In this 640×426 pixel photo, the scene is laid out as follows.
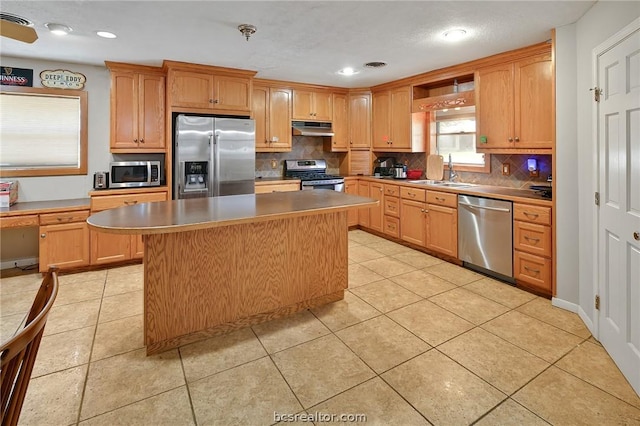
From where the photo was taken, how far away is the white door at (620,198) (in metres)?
1.95

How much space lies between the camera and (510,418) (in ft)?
5.75

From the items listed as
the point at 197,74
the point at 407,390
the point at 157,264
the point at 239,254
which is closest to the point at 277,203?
the point at 239,254

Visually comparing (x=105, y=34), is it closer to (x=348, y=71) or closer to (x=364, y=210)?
(x=348, y=71)

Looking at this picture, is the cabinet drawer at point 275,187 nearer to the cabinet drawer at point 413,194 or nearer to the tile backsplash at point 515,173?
the cabinet drawer at point 413,194

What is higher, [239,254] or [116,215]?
[116,215]

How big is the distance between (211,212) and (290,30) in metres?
1.79

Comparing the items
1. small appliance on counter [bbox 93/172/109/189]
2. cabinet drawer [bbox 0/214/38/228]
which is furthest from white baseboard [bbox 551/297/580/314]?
cabinet drawer [bbox 0/214/38/228]

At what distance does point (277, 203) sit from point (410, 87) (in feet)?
10.6

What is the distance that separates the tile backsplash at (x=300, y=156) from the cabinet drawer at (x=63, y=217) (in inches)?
96.9

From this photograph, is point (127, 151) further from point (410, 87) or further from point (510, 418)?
point (510, 418)

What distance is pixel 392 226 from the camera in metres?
5.18

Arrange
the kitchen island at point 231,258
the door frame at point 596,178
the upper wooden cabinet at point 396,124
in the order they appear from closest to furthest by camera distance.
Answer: the kitchen island at point 231,258 → the door frame at point 596,178 → the upper wooden cabinet at point 396,124


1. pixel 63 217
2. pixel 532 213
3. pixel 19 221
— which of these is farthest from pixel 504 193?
pixel 19 221

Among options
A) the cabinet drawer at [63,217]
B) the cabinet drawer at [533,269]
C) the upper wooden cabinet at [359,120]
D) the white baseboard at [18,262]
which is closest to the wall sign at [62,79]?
the cabinet drawer at [63,217]
